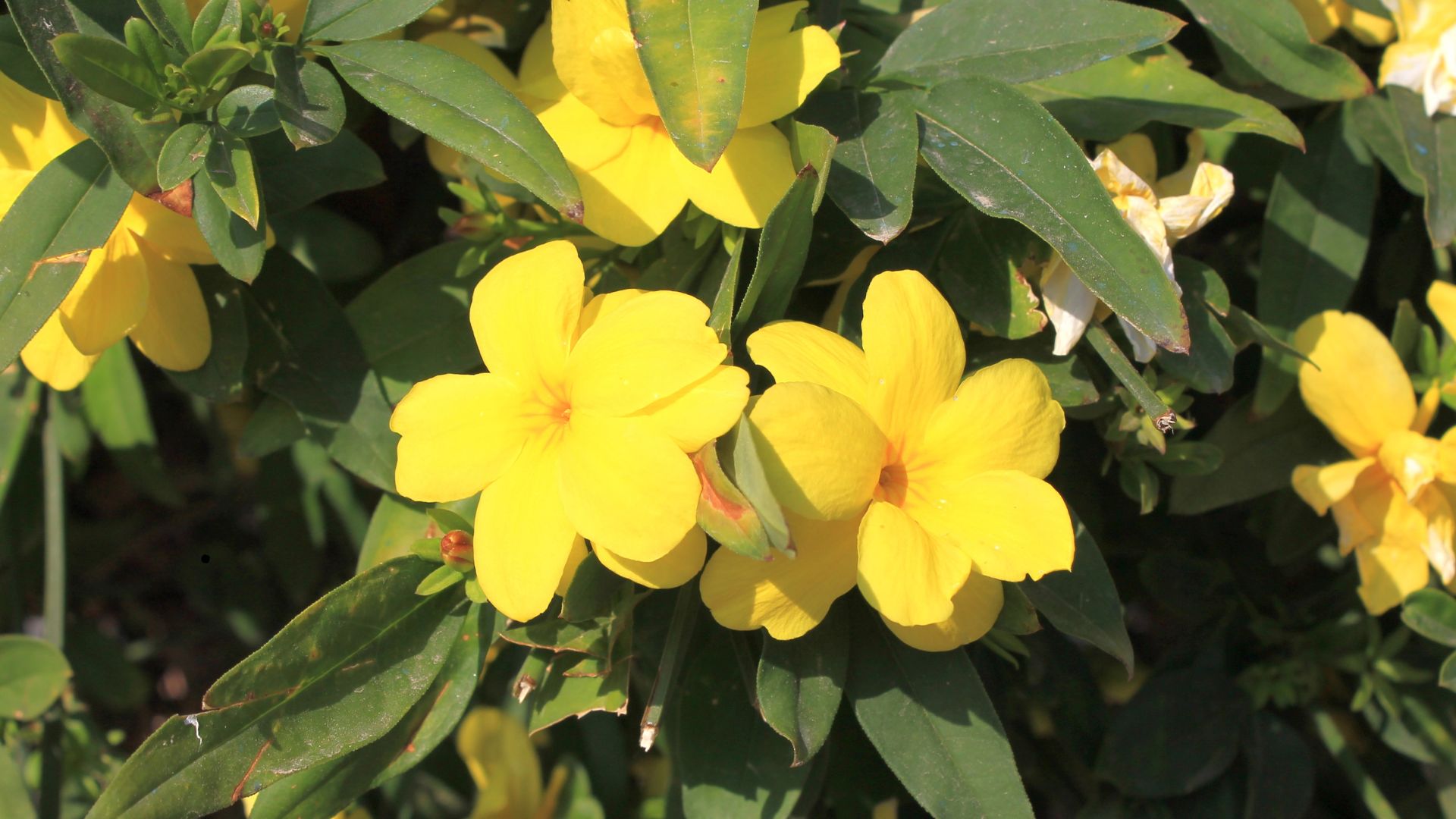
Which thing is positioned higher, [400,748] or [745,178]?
[745,178]

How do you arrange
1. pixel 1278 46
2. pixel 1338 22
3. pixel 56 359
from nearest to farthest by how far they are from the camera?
pixel 56 359, pixel 1278 46, pixel 1338 22

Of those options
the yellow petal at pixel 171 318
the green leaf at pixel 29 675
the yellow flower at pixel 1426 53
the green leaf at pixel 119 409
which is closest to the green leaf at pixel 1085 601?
the yellow flower at pixel 1426 53

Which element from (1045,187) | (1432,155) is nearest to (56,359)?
(1045,187)

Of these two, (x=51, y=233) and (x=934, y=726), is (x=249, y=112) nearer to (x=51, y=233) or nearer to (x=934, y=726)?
(x=51, y=233)

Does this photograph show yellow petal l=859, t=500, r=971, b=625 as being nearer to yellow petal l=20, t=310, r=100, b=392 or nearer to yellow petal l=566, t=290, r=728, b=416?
yellow petal l=566, t=290, r=728, b=416

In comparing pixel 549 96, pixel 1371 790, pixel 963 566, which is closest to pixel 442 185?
pixel 549 96

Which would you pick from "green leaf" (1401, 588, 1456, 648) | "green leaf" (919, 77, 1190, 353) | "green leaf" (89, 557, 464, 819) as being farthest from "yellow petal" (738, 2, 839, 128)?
"green leaf" (1401, 588, 1456, 648)
